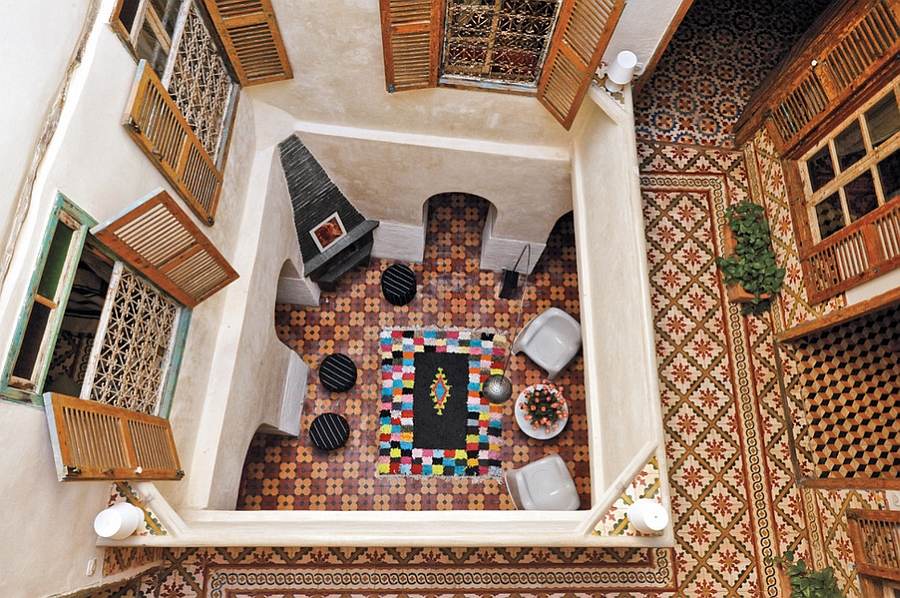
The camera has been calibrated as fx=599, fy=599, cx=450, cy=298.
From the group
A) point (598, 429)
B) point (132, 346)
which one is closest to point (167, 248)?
point (132, 346)

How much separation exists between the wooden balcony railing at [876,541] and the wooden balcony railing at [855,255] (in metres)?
1.37

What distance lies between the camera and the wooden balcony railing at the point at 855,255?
11.2 feet

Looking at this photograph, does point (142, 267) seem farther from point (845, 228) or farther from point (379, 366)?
point (845, 228)

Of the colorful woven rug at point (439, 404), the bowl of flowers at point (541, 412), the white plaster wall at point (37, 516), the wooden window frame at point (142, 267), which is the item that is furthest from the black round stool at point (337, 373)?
the white plaster wall at point (37, 516)

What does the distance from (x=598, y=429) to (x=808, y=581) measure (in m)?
1.55

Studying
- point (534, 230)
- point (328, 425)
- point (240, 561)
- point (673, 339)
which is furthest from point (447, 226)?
point (240, 561)

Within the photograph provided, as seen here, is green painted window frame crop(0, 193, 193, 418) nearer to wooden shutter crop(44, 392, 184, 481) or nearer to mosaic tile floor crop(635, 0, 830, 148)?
wooden shutter crop(44, 392, 184, 481)

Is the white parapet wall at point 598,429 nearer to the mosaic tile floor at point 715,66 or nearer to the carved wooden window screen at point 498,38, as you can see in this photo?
the carved wooden window screen at point 498,38

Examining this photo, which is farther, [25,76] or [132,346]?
[132,346]

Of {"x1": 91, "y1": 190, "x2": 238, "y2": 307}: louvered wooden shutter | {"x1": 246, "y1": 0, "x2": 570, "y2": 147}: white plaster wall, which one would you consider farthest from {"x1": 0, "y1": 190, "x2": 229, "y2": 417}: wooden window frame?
{"x1": 246, "y1": 0, "x2": 570, "y2": 147}: white plaster wall

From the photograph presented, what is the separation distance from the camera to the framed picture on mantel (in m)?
5.82

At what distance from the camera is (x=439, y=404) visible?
593 centimetres

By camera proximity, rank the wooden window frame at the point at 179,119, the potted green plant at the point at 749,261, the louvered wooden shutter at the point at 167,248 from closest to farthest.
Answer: the louvered wooden shutter at the point at 167,248 < the wooden window frame at the point at 179,119 < the potted green plant at the point at 749,261

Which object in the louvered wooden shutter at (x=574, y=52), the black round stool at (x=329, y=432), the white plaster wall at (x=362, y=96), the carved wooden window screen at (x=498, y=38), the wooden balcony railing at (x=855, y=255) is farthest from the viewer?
the black round stool at (x=329, y=432)
